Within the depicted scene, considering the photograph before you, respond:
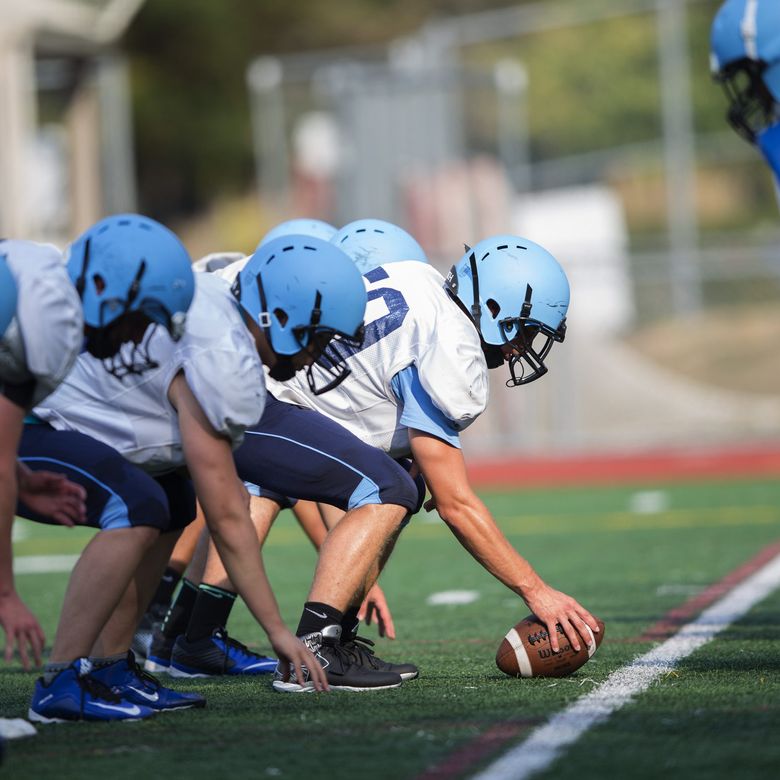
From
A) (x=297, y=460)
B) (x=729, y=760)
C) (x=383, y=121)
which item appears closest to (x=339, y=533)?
(x=297, y=460)

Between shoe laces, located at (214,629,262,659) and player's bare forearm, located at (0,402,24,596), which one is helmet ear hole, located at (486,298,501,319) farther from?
player's bare forearm, located at (0,402,24,596)

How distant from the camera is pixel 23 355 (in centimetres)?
379

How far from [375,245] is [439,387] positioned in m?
1.08

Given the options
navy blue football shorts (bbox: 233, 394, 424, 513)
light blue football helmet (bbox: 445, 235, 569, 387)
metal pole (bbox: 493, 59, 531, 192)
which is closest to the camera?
navy blue football shorts (bbox: 233, 394, 424, 513)

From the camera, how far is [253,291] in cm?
452

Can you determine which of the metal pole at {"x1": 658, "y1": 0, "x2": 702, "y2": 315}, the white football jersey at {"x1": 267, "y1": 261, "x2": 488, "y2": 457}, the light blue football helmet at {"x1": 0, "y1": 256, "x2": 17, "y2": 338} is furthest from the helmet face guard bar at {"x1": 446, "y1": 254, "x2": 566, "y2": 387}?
the metal pole at {"x1": 658, "y1": 0, "x2": 702, "y2": 315}

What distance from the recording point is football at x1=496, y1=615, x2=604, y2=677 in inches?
191

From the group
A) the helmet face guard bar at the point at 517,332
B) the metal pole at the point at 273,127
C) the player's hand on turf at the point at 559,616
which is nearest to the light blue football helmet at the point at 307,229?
the helmet face guard bar at the point at 517,332

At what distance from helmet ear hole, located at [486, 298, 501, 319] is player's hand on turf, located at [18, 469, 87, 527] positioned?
1687 millimetres

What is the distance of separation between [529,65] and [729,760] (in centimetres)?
1883

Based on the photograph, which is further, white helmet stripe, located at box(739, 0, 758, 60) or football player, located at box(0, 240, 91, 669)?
white helmet stripe, located at box(739, 0, 758, 60)

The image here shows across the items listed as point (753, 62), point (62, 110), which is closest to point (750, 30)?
point (753, 62)

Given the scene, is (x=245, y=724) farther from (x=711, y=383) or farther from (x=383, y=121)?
(x=711, y=383)

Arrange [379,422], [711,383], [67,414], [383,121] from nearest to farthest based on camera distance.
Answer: [67,414] → [379,422] → [383,121] → [711,383]
